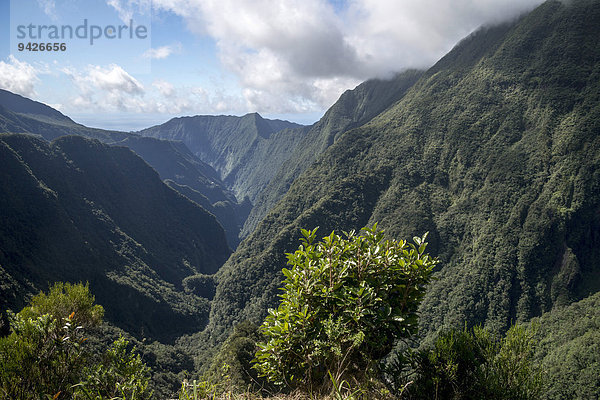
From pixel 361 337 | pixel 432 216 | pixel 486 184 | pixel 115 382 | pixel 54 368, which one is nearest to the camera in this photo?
pixel 361 337

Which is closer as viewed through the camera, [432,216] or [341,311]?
[341,311]

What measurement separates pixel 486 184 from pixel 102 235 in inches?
5708

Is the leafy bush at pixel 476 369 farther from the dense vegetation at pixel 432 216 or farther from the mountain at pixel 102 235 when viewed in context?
the mountain at pixel 102 235

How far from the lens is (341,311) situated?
17.1 feet

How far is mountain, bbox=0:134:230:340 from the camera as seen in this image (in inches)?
3418

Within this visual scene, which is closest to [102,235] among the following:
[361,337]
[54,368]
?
[54,368]

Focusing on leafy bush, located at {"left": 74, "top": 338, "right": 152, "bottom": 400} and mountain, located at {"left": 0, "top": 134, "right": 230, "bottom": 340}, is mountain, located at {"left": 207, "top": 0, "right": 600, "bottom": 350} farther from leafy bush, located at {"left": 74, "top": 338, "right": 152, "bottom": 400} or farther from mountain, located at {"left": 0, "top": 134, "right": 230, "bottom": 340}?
leafy bush, located at {"left": 74, "top": 338, "right": 152, "bottom": 400}

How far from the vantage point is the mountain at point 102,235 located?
86.8 meters

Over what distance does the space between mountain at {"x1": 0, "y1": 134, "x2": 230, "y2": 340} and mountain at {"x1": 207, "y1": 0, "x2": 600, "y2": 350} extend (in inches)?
965

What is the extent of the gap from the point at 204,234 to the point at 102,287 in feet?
298

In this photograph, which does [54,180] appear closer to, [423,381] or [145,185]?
[145,185]

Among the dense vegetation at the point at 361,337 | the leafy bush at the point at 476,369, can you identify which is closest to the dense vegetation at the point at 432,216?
the dense vegetation at the point at 361,337

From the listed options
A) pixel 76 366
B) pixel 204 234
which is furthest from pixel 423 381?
pixel 204 234

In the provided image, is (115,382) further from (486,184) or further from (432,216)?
(486,184)
